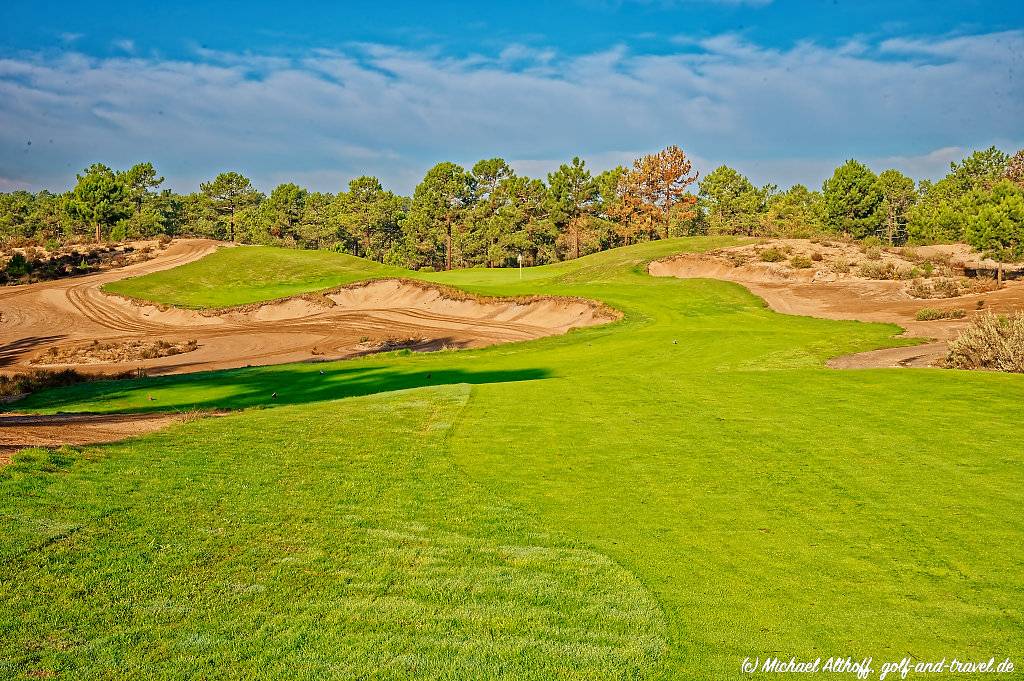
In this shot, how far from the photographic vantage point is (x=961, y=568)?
24.0 feet

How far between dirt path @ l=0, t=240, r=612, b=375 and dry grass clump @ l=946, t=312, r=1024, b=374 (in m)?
24.6

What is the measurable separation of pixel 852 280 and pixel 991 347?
132 ft

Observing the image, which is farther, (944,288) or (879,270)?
(879,270)

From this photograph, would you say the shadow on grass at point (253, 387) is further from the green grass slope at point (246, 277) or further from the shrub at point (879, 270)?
the shrub at point (879, 270)

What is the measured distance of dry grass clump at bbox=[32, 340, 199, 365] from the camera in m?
45.0

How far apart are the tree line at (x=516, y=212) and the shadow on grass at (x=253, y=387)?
58.8m

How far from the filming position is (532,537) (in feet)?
28.1

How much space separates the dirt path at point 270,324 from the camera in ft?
147

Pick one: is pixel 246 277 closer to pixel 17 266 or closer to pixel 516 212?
pixel 17 266

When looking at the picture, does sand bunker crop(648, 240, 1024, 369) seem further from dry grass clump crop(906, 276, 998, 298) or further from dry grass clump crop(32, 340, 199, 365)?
dry grass clump crop(32, 340, 199, 365)

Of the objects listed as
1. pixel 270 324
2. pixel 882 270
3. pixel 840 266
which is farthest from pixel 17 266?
pixel 882 270

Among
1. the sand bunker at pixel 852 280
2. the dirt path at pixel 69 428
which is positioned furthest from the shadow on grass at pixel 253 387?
the sand bunker at pixel 852 280

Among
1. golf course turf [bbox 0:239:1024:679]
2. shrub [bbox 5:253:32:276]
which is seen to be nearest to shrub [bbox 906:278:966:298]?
golf course turf [bbox 0:239:1024:679]

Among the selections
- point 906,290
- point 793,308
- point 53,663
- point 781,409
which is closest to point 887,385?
point 781,409
